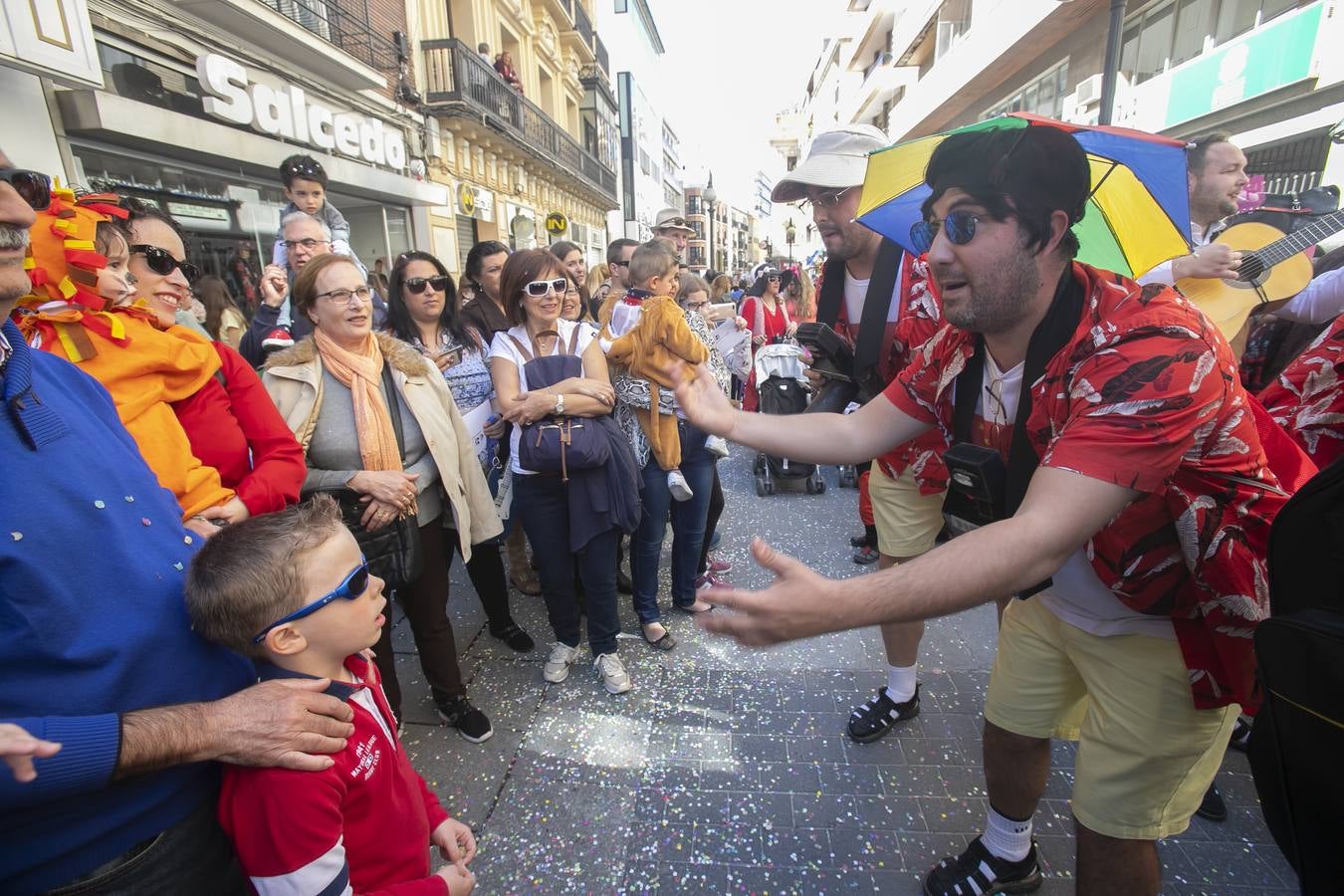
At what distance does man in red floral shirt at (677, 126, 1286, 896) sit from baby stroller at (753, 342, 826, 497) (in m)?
3.62

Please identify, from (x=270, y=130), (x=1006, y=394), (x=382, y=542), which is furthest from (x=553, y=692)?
(x=270, y=130)

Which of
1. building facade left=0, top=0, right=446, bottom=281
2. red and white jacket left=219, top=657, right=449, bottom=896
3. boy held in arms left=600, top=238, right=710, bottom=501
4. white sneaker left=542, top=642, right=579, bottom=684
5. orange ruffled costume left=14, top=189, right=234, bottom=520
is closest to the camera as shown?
red and white jacket left=219, top=657, right=449, bottom=896

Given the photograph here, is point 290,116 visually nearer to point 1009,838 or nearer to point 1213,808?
point 1009,838

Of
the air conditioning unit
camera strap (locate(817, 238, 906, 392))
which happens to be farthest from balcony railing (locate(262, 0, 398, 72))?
the air conditioning unit

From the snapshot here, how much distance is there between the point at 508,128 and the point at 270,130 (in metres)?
7.92

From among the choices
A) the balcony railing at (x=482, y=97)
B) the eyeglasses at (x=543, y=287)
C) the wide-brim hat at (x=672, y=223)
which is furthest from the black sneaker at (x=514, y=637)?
the balcony railing at (x=482, y=97)

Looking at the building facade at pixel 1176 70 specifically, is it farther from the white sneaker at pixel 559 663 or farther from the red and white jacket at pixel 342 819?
the red and white jacket at pixel 342 819

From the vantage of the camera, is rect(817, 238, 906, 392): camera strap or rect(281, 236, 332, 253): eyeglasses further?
rect(281, 236, 332, 253): eyeglasses

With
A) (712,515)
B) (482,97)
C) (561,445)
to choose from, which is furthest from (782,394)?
(482,97)

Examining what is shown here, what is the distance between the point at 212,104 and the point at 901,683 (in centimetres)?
933

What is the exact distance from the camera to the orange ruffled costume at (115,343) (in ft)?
4.82

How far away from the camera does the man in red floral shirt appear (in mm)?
1206

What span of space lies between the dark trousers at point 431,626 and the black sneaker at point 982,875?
2036 millimetres

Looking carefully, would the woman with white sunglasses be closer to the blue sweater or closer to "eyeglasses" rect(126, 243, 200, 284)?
"eyeglasses" rect(126, 243, 200, 284)
